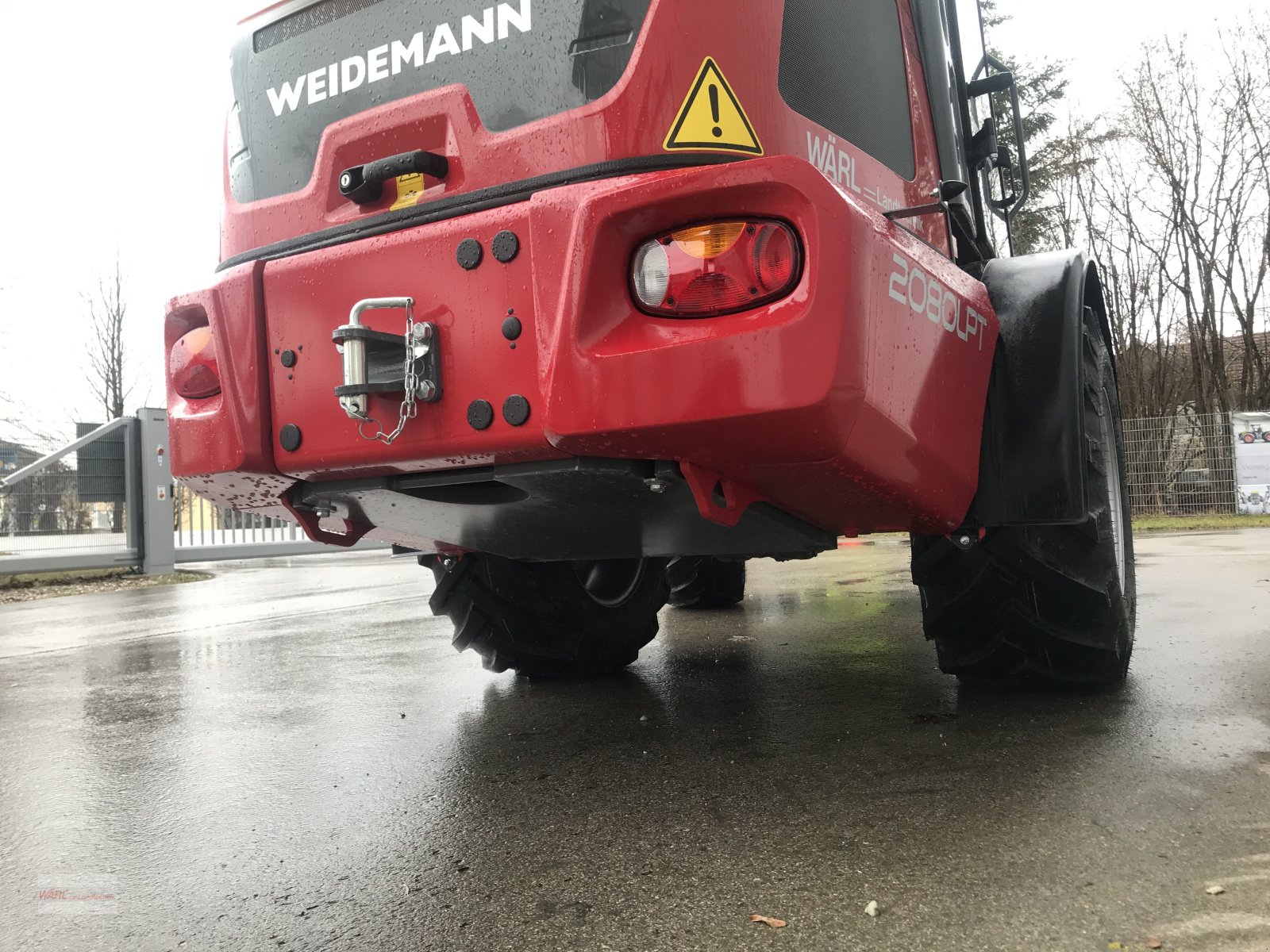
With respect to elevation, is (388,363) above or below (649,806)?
above

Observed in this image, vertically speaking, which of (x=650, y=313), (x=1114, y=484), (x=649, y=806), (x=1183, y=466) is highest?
(x=650, y=313)

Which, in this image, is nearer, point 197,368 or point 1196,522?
point 197,368

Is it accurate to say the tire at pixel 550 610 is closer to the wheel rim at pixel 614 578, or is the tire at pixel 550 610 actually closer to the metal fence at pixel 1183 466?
the wheel rim at pixel 614 578

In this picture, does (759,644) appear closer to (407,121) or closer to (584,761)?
(584,761)

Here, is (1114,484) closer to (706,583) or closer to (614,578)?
(614,578)

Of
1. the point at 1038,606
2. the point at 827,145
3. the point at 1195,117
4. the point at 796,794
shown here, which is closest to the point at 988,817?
the point at 796,794

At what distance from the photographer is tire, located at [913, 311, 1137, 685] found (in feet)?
9.32

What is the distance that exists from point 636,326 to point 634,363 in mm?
94

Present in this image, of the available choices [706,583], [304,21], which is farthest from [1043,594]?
[706,583]

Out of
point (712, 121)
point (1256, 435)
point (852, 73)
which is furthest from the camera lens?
point (1256, 435)

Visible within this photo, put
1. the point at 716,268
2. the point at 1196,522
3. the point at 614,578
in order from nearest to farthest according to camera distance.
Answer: the point at 716,268 < the point at 614,578 < the point at 1196,522

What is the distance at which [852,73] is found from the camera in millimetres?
2537

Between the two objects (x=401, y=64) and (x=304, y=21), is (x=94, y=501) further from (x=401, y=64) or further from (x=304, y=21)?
(x=401, y=64)

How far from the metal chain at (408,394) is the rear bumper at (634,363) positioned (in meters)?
0.03
